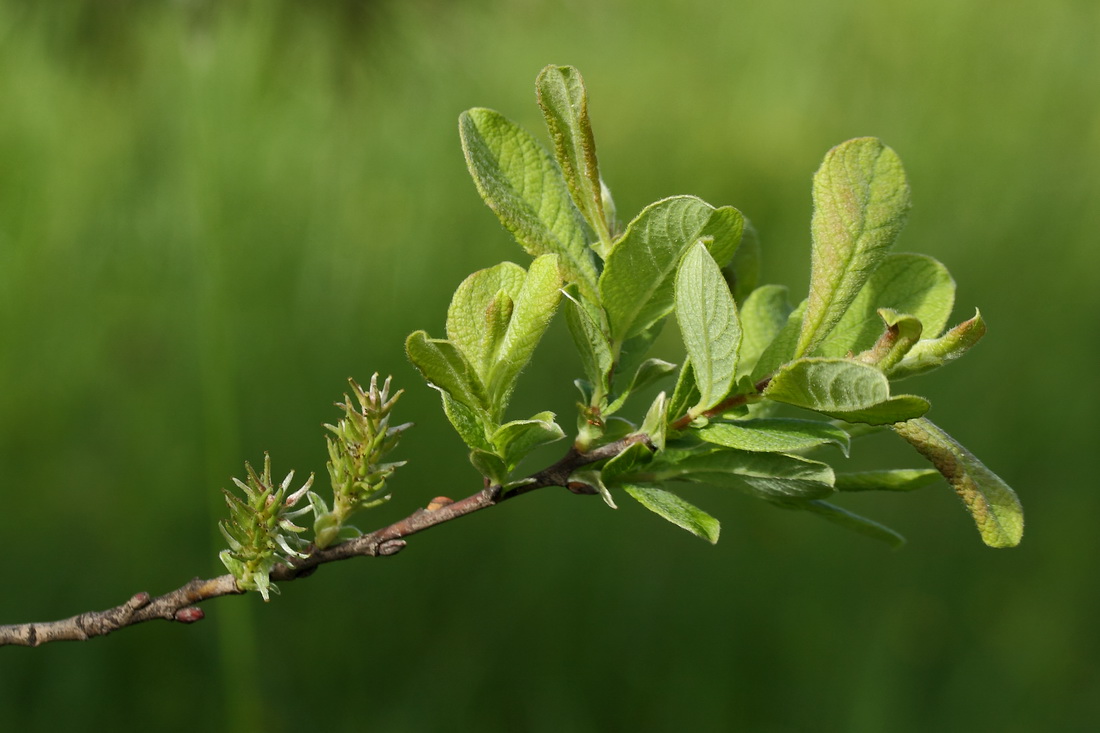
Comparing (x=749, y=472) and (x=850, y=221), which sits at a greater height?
(x=850, y=221)

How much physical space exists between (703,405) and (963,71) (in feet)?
9.29

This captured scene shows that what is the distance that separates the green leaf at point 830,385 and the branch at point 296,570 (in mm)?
73

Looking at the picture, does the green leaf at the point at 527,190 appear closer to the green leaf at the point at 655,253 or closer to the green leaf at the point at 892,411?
the green leaf at the point at 655,253

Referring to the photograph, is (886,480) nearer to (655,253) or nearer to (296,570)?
(655,253)

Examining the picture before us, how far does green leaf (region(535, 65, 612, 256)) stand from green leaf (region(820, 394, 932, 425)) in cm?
14

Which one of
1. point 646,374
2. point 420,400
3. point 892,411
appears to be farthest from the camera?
point 420,400

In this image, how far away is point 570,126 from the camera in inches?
17.7

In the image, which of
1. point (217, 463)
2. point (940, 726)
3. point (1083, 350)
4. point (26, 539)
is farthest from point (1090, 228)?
point (26, 539)

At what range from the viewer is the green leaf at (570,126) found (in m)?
0.45

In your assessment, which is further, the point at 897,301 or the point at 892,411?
the point at 897,301

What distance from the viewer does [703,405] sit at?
0.47 m

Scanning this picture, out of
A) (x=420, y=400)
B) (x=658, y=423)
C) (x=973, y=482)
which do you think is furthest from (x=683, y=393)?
(x=420, y=400)

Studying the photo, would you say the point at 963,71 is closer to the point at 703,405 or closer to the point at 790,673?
the point at 790,673

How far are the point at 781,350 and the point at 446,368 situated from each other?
167 millimetres
